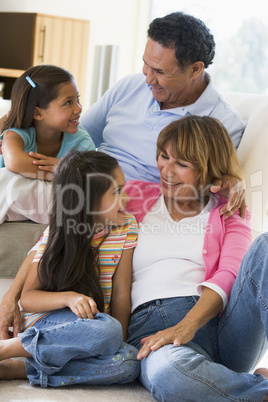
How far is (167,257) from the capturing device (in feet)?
5.52

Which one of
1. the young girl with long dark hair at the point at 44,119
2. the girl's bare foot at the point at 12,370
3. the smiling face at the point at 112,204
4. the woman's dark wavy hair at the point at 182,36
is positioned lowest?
the girl's bare foot at the point at 12,370

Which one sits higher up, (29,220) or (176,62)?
(176,62)

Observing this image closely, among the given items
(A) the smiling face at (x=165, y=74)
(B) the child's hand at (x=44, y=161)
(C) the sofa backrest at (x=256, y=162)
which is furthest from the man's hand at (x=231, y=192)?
(B) the child's hand at (x=44, y=161)

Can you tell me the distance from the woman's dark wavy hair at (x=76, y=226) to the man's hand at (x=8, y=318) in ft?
0.43

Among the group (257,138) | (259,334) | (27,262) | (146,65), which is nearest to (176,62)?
(146,65)

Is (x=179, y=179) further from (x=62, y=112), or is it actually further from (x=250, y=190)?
(x=62, y=112)

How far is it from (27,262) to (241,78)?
4.15 metres

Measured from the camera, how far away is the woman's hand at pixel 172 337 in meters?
1.44

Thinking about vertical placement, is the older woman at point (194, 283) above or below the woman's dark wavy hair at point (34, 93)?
below

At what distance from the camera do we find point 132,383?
1.57 metres

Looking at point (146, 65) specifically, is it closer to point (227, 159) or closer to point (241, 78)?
point (227, 159)

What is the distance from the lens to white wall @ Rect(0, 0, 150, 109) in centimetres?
544

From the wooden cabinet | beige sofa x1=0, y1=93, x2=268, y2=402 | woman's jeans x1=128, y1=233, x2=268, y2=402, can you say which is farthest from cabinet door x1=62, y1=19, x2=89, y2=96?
woman's jeans x1=128, y1=233, x2=268, y2=402

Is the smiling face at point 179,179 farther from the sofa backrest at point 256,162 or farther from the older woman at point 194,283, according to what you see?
the sofa backrest at point 256,162
